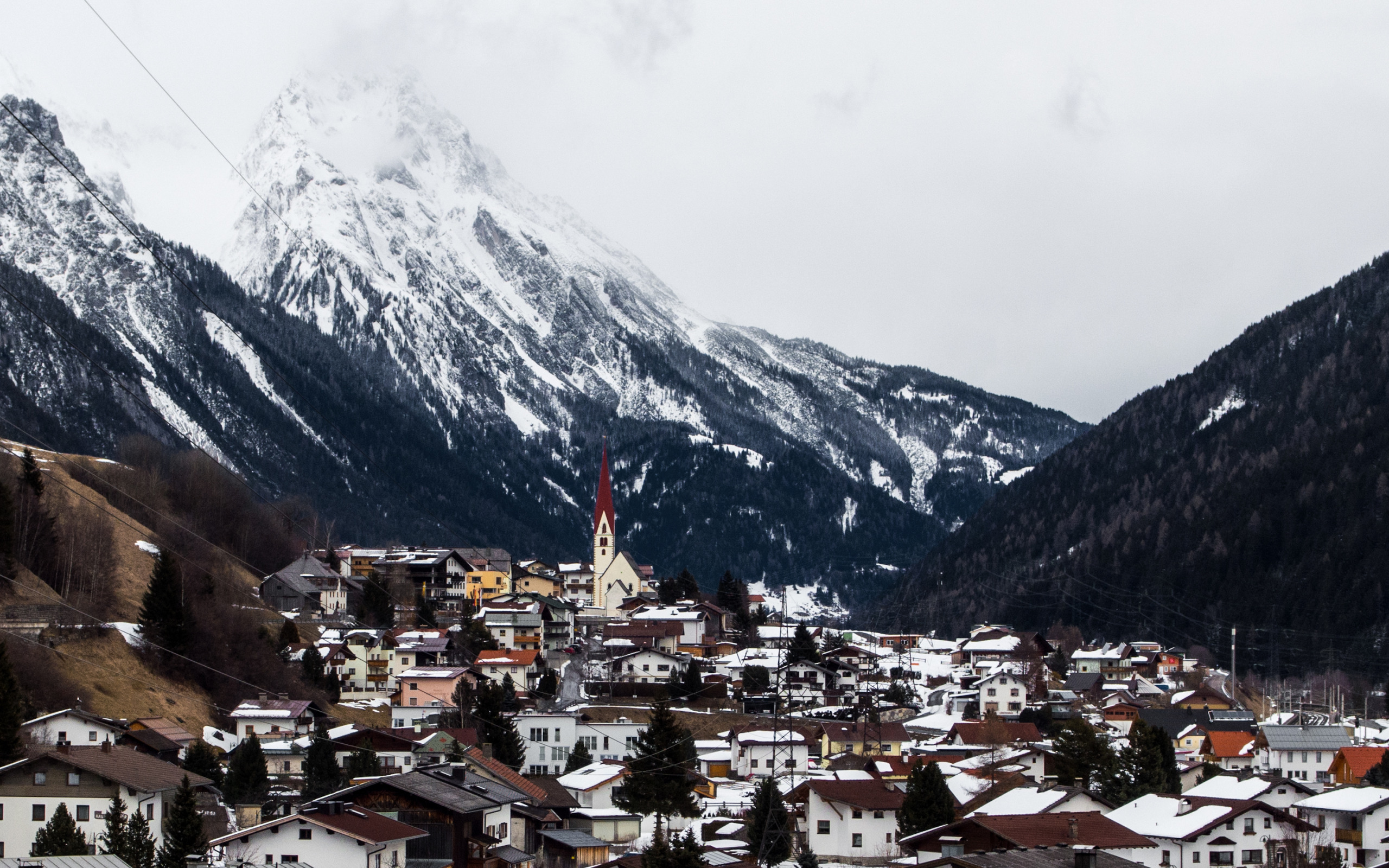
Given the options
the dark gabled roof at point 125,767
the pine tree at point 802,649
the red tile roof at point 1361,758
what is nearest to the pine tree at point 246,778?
the dark gabled roof at point 125,767

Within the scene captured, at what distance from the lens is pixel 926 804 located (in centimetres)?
6328

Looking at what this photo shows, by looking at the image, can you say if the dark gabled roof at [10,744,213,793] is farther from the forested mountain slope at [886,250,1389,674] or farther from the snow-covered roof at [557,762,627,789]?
the forested mountain slope at [886,250,1389,674]

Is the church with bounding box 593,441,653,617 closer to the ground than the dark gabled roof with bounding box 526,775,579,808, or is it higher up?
higher up

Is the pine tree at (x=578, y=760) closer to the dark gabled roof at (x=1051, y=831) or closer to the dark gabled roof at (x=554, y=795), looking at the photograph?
the dark gabled roof at (x=554, y=795)

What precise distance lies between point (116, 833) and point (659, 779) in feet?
77.7

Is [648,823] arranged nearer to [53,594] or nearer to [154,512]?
[53,594]

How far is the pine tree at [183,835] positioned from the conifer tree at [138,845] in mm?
458

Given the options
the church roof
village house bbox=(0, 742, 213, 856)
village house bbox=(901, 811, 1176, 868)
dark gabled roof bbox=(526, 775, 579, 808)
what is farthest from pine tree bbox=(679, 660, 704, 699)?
the church roof

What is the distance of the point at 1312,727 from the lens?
88.8m

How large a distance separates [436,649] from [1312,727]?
2037 inches

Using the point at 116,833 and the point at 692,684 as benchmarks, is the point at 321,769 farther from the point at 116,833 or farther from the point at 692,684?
A: the point at 692,684

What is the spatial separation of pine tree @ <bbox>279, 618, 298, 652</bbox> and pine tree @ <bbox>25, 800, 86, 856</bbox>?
47.7 meters

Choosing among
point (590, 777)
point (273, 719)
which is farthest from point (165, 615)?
point (590, 777)

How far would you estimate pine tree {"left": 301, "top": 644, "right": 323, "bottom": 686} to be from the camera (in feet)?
308
